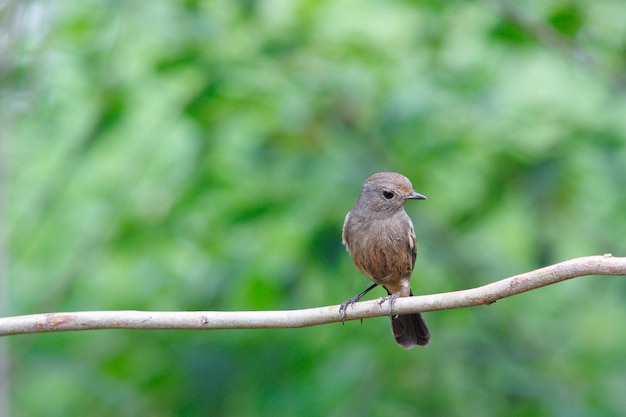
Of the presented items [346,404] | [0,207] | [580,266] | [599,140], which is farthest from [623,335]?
[0,207]

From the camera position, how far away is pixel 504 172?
635 centimetres

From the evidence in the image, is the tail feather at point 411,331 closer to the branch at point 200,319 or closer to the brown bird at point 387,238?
the brown bird at point 387,238

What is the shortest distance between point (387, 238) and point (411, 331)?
59 cm

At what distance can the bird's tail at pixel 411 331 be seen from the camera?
17.4 ft

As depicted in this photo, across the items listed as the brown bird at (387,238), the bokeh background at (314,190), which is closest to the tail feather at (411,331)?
the brown bird at (387,238)

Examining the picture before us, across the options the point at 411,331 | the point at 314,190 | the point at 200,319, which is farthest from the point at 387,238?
the point at 200,319

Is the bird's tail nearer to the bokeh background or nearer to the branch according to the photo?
the bokeh background

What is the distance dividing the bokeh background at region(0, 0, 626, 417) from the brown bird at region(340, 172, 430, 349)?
1.70 feet

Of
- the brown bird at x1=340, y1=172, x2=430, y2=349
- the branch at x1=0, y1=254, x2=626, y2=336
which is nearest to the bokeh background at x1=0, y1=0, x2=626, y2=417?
the brown bird at x1=340, y1=172, x2=430, y2=349

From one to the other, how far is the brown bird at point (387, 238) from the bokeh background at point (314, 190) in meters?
0.52

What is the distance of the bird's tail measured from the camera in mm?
5293

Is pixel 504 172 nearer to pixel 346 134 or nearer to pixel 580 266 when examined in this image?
pixel 346 134

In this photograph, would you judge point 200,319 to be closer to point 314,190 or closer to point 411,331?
point 411,331

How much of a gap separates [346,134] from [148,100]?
5.50 ft
